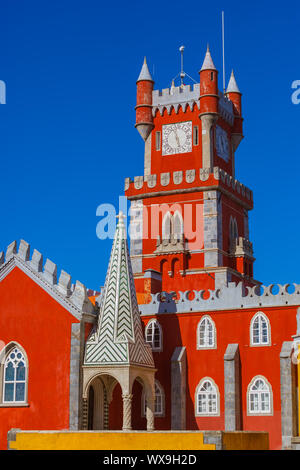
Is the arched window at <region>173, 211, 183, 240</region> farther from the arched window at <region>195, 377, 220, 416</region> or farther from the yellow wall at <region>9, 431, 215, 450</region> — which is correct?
the yellow wall at <region>9, 431, 215, 450</region>

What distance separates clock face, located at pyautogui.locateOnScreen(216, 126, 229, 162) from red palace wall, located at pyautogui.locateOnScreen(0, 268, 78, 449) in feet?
71.5

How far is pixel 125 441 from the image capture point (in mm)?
30766

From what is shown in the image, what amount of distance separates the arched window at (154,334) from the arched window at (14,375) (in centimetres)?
659

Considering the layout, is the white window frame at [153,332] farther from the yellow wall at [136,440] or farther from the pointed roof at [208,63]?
the pointed roof at [208,63]

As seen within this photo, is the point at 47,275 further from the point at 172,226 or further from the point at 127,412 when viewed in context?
the point at 172,226

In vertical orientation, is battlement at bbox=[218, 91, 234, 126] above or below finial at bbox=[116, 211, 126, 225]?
above

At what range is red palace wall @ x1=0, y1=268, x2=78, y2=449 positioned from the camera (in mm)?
38844

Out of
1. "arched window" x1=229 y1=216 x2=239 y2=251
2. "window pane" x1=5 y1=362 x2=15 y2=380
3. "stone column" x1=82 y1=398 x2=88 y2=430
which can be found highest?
"arched window" x1=229 y1=216 x2=239 y2=251

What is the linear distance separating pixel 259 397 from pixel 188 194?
1948 centimetres

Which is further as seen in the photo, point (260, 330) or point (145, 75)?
point (145, 75)

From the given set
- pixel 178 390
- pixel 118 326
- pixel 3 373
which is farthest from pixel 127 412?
pixel 3 373

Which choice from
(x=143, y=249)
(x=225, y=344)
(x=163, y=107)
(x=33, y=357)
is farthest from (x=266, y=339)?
(x=163, y=107)

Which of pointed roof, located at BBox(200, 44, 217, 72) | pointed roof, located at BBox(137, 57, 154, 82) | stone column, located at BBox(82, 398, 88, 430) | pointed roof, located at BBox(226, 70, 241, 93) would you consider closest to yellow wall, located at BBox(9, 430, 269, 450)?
stone column, located at BBox(82, 398, 88, 430)

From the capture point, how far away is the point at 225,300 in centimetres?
4131
